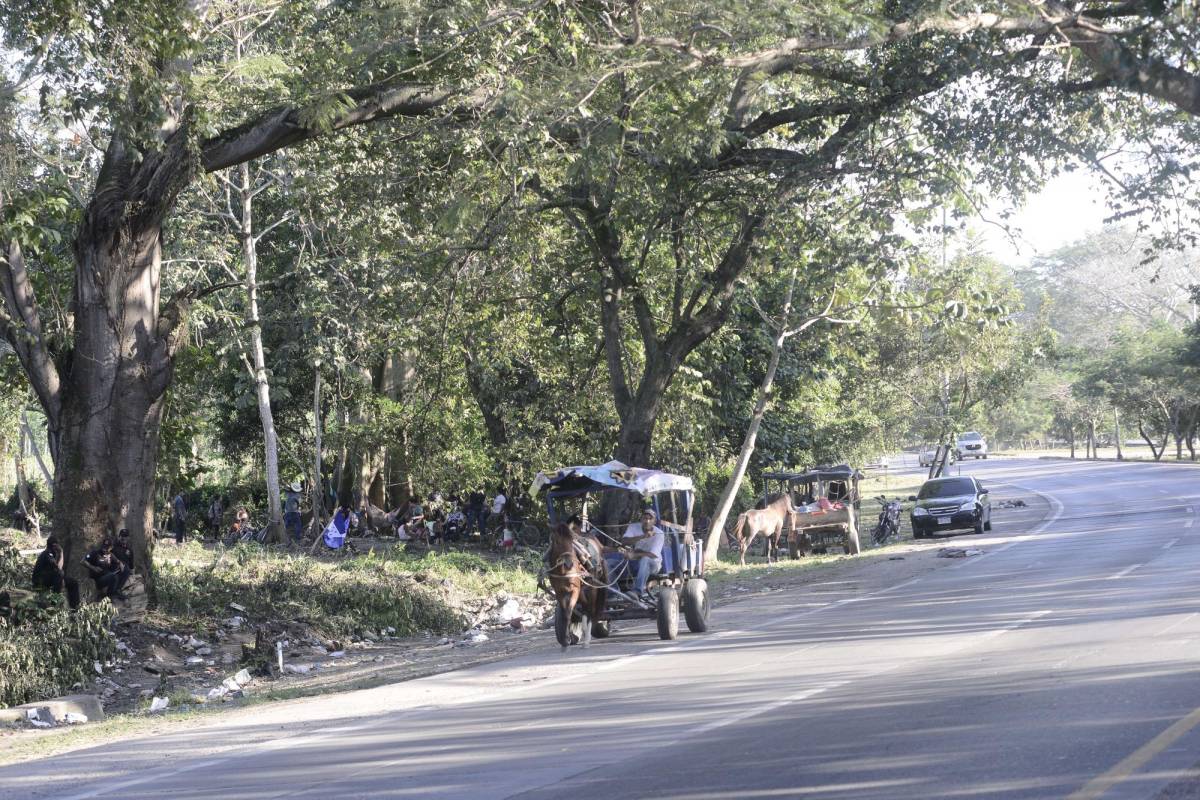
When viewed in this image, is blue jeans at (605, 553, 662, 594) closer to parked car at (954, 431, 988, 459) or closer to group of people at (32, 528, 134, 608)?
group of people at (32, 528, 134, 608)

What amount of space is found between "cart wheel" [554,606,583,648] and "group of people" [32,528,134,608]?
6852 mm

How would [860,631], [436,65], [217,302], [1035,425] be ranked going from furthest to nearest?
[1035,425]
[217,302]
[436,65]
[860,631]

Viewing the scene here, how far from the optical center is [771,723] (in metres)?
9.70

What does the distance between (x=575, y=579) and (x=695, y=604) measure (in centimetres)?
208

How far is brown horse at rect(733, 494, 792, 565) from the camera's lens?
Result: 29.4m

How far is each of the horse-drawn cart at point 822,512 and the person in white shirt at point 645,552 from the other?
15297mm

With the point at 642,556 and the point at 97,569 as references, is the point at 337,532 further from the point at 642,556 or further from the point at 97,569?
the point at 642,556

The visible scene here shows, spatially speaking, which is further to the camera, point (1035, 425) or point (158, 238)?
point (1035, 425)

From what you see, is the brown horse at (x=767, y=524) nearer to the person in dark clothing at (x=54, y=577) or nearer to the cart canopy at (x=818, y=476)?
the cart canopy at (x=818, y=476)

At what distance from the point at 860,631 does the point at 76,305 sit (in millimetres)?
11896

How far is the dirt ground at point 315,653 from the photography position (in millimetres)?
14828

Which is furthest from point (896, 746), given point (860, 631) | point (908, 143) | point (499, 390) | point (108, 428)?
point (499, 390)

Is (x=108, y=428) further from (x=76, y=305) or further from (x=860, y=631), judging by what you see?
(x=860, y=631)

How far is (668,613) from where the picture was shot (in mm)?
15859
